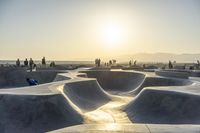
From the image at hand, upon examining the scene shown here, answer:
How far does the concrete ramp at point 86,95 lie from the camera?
20.1 m

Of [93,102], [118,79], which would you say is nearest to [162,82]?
[93,102]

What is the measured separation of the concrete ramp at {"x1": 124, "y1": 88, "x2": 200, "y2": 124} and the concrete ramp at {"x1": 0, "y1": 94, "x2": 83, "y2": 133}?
13.0 feet

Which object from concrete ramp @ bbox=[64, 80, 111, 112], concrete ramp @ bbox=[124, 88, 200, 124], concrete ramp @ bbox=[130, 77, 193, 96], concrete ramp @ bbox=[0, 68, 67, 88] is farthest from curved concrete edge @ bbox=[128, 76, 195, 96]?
concrete ramp @ bbox=[0, 68, 67, 88]

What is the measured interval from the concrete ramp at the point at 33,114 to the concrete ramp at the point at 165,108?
3957mm

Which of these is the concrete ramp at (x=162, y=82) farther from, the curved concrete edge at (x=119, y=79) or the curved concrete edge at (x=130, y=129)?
the curved concrete edge at (x=130, y=129)

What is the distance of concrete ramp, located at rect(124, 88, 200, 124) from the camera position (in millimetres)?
15031

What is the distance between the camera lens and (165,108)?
1652 centimetres

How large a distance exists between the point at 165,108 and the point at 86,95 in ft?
25.0

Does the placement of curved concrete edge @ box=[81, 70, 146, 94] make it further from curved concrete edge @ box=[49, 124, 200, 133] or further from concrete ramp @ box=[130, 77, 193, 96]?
curved concrete edge @ box=[49, 124, 200, 133]

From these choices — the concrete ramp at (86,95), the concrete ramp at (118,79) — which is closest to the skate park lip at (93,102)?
the concrete ramp at (86,95)

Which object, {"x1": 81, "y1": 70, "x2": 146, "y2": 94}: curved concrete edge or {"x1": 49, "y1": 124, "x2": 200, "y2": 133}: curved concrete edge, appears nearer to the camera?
{"x1": 49, "y1": 124, "x2": 200, "y2": 133}: curved concrete edge

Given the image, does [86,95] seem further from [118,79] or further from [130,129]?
[130,129]

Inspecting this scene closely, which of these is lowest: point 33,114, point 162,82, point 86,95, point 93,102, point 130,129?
point 93,102

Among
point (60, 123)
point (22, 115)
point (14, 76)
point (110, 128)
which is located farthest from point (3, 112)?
point (14, 76)
